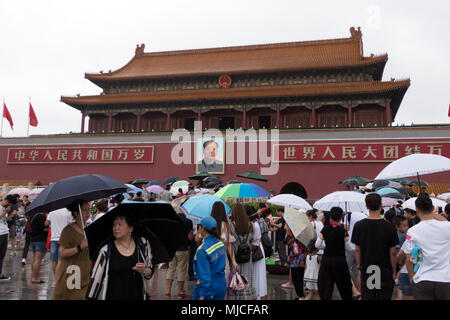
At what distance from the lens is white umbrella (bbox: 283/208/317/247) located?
209 inches

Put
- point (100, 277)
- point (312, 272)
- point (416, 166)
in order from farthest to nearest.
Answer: point (312, 272) → point (416, 166) → point (100, 277)

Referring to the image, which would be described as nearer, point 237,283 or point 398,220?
point 237,283

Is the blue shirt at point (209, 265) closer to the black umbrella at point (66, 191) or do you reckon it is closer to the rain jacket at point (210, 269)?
the rain jacket at point (210, 269)

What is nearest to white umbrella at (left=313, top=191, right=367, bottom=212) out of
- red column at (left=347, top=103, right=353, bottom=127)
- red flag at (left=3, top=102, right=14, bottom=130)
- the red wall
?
the red wall

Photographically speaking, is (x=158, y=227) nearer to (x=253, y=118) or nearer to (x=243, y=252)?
(x=243, y=252)

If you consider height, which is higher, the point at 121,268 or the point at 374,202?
the point at 374,202

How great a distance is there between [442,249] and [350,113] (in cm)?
1831

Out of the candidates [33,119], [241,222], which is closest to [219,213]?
[241,222]

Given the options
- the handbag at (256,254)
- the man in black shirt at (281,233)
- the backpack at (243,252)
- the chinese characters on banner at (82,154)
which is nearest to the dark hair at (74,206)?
the backpack at (243,252)

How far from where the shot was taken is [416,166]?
5.20 metres

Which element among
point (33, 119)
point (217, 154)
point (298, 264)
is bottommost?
point (298, 264)

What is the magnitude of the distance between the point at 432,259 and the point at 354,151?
15.8 metres

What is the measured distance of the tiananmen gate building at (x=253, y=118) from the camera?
18.5 meters

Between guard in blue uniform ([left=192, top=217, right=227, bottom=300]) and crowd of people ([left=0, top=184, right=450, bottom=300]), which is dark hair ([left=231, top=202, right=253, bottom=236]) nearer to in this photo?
crowd of people ([left=0, top=184, right=450, bottom=300])
